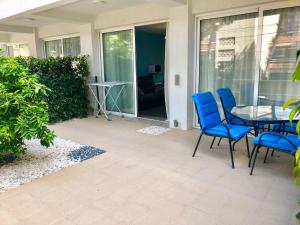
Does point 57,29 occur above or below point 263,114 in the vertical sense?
above

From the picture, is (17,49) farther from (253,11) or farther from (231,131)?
(231,131)

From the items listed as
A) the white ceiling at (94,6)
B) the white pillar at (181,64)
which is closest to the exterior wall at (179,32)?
the white pillar at (181,64)

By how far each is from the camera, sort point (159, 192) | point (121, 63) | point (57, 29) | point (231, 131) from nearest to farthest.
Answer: point (159, 192)
point (231, 131)
point (121, 63)
point (57, 29)

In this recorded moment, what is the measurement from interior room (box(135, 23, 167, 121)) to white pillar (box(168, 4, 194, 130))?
39.0 inches

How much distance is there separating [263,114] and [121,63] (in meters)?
3.68

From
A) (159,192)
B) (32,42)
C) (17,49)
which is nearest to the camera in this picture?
(159,192)

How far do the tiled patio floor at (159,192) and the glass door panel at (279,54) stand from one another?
38.9 inches

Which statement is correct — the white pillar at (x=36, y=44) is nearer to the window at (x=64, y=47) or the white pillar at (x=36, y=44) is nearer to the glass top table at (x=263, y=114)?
the window at (x=64, y=47)

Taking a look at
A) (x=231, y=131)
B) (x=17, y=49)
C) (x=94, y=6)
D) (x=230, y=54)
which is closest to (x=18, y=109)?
(x=231, y=131)

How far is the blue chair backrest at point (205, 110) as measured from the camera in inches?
125

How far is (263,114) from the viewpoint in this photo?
305 cm

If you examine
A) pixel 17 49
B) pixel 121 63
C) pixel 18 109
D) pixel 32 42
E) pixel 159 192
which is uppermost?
pixel 32 42

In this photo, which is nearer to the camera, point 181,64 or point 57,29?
point 181,64

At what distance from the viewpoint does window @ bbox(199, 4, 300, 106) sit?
12.0 ft
